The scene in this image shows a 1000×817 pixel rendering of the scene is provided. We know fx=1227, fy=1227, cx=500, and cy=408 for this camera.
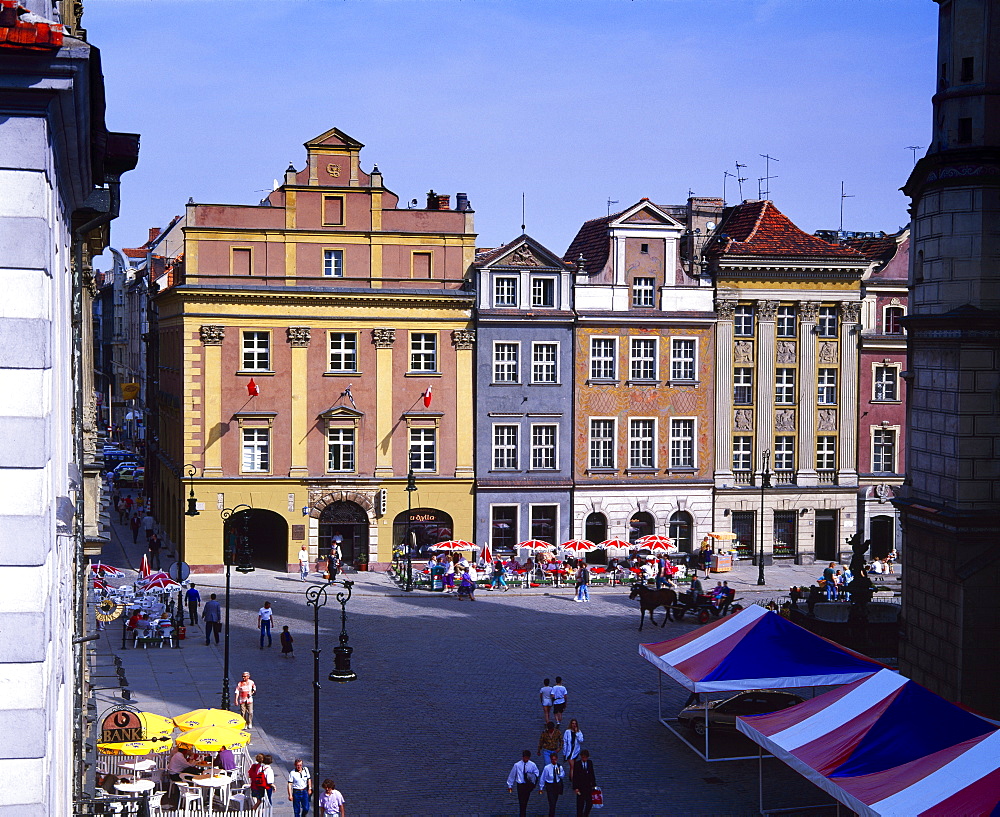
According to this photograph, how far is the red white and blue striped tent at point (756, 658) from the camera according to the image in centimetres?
2506

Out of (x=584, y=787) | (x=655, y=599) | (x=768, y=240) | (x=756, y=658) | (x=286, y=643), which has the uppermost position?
(x=768, y=240)

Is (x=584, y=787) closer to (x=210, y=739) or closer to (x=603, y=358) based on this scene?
(x=210, y=739)

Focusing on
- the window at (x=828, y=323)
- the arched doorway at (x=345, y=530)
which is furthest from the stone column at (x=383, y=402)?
the window at (x=828, y=323)

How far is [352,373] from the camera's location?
164ft

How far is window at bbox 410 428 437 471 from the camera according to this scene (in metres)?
50.8

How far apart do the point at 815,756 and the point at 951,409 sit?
10131 mm

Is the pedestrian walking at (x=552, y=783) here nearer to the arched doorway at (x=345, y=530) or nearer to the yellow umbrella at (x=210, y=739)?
the yellow umbrella at (x=210, y=739)

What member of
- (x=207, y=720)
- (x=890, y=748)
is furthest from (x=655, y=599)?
(x=890, y=748)

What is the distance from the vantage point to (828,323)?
54.1m

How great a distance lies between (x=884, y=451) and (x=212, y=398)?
29334mm

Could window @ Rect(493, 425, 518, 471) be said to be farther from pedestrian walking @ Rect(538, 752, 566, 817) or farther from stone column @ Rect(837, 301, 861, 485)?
pedestrian walking @ Rect(538, 752, 566, 817)

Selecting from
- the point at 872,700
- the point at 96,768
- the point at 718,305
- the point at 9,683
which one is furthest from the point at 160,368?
the point at 9,683

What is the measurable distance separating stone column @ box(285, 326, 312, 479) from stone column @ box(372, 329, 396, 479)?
9.29 feet

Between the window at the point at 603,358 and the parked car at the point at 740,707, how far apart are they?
85.1 ft
